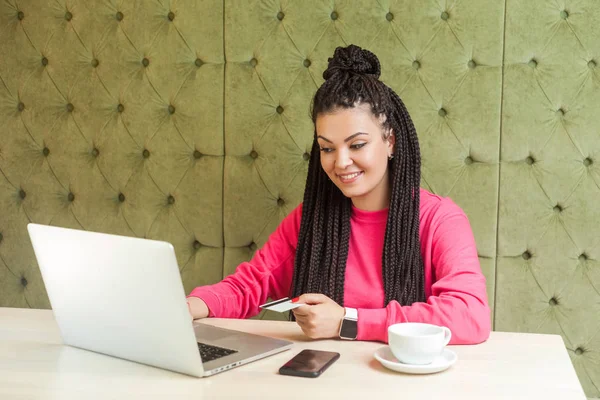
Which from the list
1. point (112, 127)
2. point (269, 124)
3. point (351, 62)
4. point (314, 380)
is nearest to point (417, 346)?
point (314, 380)

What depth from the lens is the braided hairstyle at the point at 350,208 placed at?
156 cm

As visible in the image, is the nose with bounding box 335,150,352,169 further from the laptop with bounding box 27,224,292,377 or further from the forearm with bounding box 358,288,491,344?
the laptop with bounding box 27,224,292,377

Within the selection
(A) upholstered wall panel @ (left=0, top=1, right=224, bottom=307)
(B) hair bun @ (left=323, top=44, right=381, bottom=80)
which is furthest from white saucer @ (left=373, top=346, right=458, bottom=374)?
(A) upholstered wall panel @ (left=0, top=1, right=224, bottom=307)

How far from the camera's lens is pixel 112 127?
205cm

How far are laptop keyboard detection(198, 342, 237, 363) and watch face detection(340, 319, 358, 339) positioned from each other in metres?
0.20

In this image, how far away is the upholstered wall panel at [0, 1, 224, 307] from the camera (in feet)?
6.49

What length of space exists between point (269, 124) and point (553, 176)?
75 centimetres

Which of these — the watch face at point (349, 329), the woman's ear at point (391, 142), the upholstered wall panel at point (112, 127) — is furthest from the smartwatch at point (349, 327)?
the upholstered wall panel at point (112, 127)

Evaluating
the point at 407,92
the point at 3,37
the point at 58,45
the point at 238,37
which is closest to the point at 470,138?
the point at 407,92

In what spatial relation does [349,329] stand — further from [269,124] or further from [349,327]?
[269,124]

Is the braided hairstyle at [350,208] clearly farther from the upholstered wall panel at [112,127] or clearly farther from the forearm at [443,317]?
the upholstered wall panel at [112,127]

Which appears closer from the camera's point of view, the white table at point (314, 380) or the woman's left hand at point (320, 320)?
the white table at point (314, 380)

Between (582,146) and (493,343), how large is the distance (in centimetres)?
74

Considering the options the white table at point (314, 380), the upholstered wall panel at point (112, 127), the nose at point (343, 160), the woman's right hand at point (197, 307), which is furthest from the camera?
the upholstered wall panel at point (112, 127)
